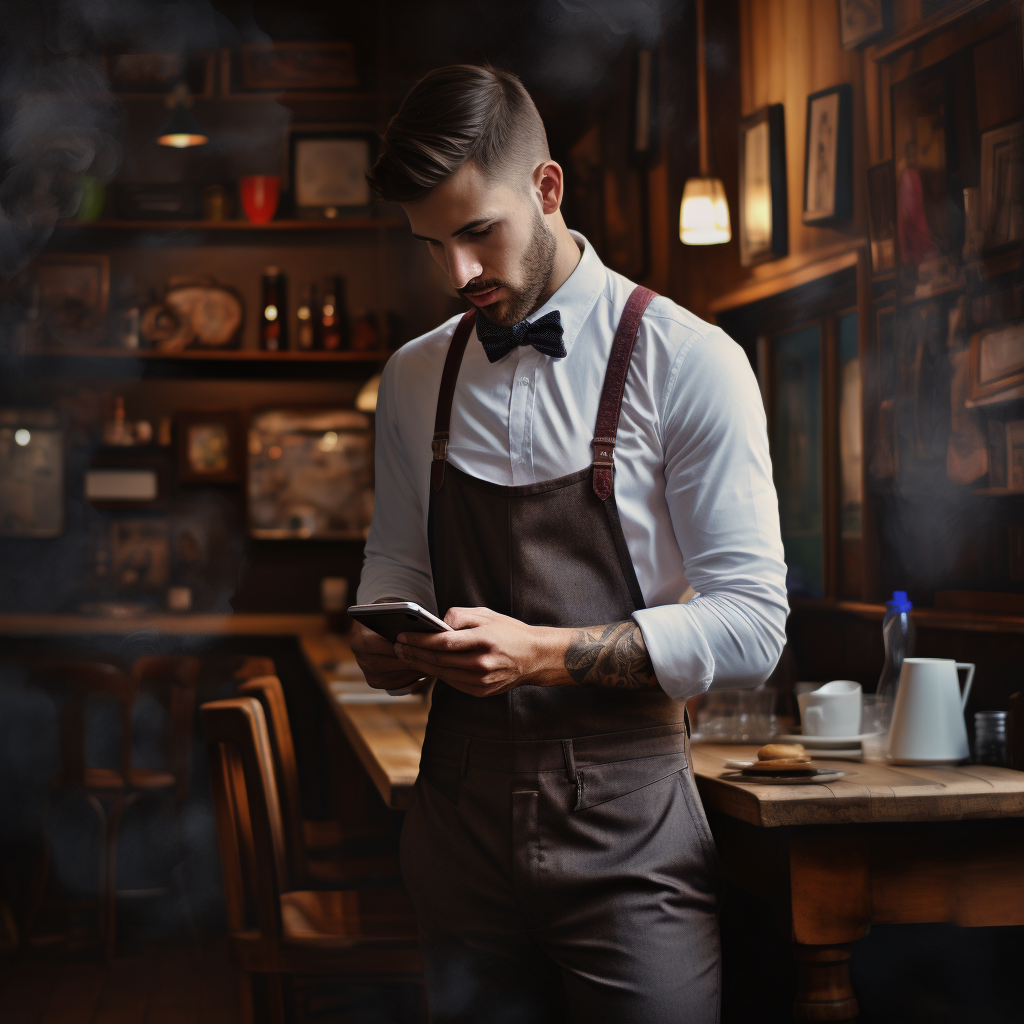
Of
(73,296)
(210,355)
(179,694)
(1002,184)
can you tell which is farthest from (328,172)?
(1002,184)

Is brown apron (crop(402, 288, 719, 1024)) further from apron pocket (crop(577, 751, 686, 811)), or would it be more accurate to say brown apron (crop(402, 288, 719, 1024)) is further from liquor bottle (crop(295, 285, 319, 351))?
liquor bottle (crop(295, 285, 319, 351))

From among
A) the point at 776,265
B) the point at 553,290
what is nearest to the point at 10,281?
the point at 776,265

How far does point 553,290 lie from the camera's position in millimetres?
1389

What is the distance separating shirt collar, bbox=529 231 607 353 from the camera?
4.45 feet

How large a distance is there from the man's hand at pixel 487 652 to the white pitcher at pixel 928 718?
718mm

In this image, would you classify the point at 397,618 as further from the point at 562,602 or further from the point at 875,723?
the point at 875,723

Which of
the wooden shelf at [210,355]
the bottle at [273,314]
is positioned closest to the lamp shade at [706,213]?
the wooden shelf at [210,355]

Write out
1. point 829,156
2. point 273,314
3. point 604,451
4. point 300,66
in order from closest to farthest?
1. point 604,451
2. point 829,156
3. point 273,314
4. point 300,66

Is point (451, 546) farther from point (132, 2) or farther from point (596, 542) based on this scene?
point (132, 2)

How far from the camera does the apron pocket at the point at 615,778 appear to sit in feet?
4.09

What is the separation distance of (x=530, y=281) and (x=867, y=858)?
0.82 m

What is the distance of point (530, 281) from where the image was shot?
4.41 feet

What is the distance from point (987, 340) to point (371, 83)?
4242mm

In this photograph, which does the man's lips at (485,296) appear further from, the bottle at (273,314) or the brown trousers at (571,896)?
the bottle at (273,314)
